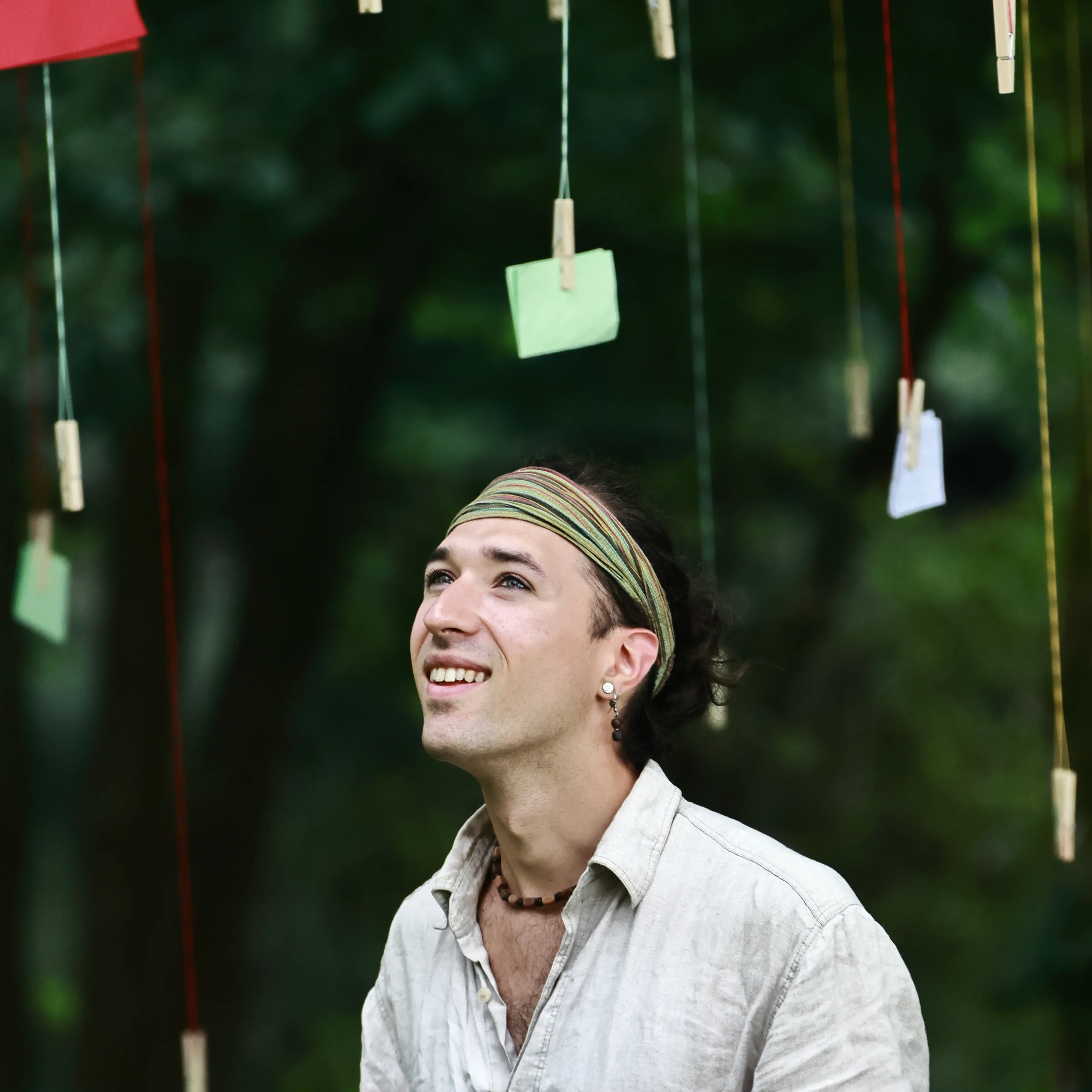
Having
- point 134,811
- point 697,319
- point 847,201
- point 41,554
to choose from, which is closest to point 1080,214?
point 847,201

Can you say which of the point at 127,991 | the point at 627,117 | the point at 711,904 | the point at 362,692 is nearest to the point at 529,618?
the point at 711,904

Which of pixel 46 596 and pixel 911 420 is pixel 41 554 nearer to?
pixel 46 596

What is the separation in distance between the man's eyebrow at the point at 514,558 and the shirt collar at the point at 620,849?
0.26 metres

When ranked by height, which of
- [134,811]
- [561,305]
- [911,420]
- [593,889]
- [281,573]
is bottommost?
[134,811]

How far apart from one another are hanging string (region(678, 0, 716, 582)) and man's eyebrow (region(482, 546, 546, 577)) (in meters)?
1.82

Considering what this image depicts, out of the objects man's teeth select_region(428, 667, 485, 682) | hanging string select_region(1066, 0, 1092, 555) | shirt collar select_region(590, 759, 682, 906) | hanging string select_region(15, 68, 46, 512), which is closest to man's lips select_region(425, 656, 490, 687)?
man's teeth select_region(428, 667, 485, 682)

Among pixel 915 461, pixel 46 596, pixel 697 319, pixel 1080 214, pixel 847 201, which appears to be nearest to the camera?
pixel 915 461

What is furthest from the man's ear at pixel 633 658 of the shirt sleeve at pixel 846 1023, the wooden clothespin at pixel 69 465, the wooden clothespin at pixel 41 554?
the wooden clothespin at pixel 41 554

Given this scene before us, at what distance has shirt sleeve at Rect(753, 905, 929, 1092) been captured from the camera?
1.47 meters

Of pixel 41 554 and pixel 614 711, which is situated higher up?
pixel 41 554

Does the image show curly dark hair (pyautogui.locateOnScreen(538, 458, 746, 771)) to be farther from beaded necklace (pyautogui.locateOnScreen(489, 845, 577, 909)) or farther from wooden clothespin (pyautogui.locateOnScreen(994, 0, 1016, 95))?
wooden clothespin (pyautogui.locateOnScreen(994, 0, 1016, 95))

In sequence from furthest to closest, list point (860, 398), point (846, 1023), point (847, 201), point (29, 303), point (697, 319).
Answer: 1. point (847, 201)
2. point (697, 319)
3. point (29, 303)
4. point (860, 398)
5. point (846, 1023)

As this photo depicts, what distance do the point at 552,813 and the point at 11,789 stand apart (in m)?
2.75

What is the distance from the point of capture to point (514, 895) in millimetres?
1764
